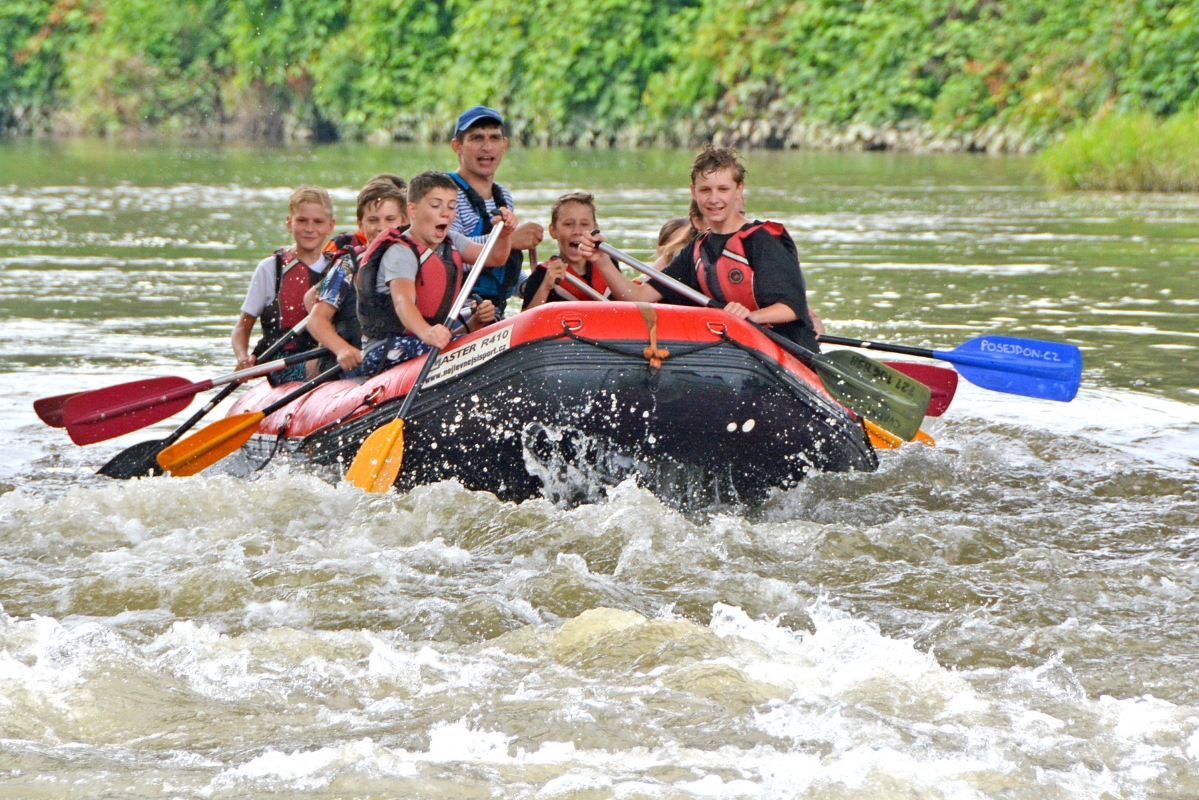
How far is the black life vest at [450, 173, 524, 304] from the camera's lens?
18.5ft

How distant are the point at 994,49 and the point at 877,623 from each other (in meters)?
23.8

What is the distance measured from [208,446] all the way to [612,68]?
88.7ft

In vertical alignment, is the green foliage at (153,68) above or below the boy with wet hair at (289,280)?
above

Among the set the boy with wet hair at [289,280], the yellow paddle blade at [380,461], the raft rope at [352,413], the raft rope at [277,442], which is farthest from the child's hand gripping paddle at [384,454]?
the boy with wet hair at [289,280]

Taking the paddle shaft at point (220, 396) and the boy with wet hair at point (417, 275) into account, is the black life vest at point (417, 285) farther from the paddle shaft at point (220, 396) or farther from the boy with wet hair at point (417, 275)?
the paddle shaft at point (220, 396)

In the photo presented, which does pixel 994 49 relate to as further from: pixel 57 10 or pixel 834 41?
pixel 57 10

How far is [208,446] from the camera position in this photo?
5406 millimetres

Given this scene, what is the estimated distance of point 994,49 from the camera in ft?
84.7

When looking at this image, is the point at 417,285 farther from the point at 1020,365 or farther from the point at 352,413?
the point at 1020,365

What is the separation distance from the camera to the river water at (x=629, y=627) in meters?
2.85

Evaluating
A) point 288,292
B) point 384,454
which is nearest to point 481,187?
point 288,292

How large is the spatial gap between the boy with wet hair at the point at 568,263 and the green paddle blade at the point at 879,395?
3.06 ft

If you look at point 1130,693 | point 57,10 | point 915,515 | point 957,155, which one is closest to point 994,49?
point 957,155

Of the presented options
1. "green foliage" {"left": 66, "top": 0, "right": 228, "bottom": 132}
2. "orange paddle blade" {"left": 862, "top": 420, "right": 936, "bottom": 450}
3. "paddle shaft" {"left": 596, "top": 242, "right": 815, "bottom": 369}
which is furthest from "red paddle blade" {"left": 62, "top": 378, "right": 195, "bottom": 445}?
"green foliage" {"left": 66, "top": 0, "right": 228, "bottom": 132}
